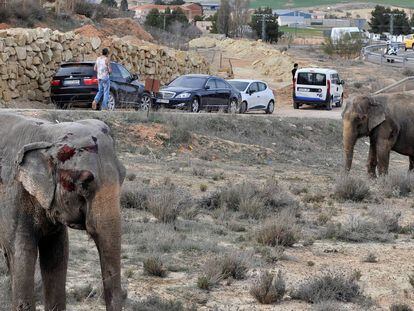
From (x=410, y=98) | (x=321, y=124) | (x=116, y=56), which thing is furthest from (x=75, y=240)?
(x=116, y=56)

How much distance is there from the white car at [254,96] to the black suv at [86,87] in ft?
24.4

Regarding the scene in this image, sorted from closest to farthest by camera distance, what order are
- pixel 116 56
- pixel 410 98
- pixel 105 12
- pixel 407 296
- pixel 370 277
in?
pixel 407 296
pixel 370 277
pixel 410 98
pixel 116 56
pixel 105 12

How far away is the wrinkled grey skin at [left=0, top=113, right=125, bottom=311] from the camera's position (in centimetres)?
663

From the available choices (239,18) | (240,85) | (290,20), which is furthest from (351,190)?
(290,20)

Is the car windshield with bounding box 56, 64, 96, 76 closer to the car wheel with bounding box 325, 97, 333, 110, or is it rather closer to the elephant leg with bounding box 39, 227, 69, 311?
the car wheel with bounding box 325, 97, 333, 110

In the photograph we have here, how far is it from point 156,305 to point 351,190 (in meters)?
10.2

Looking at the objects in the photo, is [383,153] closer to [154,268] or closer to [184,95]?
[154,268]

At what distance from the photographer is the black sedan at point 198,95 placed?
34.3m

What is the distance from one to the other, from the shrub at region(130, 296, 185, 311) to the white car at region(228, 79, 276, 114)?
1166 inches

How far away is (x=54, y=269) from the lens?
7.90 m

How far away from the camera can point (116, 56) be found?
42.8 metres

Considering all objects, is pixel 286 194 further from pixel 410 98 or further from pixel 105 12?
pixel 105 12

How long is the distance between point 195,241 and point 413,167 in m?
10.8

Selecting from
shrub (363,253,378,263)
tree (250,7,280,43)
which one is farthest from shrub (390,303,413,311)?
tree (250,7,280,43)
